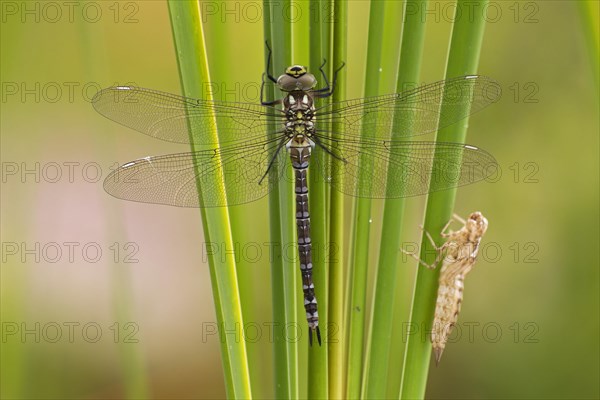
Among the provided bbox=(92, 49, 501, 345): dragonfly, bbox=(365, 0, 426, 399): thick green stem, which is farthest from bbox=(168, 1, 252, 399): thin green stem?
bbox=(365, 0, 426, 399): thick green stem

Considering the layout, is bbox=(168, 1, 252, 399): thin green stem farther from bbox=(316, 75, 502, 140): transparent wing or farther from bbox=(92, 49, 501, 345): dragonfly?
bbox=(316, 75, 502, 140): transparent wing

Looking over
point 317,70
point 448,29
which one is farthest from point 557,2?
Answer: point 317,70

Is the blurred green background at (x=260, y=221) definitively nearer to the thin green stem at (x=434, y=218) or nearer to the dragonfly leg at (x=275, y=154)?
the dragonfly leg at (x=275, y=154)

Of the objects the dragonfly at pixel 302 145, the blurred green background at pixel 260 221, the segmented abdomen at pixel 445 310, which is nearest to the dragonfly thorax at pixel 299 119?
the dragonfly at pixel 302 145

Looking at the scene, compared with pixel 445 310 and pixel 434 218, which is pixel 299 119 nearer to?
pixel 434 218

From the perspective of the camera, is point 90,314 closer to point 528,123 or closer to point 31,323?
point 31,323

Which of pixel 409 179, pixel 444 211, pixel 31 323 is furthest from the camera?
pixel 31 323
